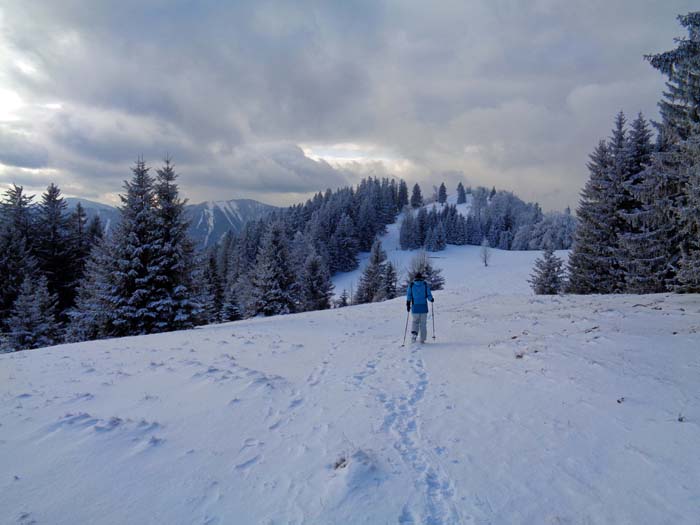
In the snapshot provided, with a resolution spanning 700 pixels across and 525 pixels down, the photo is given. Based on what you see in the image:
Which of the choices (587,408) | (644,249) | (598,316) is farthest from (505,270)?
(587,408)

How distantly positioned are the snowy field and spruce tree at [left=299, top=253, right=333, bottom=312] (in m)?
29.8

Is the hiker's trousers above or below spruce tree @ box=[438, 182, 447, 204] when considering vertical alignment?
below

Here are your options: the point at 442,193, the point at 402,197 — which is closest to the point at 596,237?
the point at 402,197

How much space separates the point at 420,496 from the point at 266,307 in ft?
88.8

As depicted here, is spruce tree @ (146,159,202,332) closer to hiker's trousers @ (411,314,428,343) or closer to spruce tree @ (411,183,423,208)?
hiker's trousers @ (411,314,428,343)

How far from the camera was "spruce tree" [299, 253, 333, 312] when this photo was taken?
3907cm

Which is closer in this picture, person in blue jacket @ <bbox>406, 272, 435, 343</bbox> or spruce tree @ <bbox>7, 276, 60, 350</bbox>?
person in blue jacket @ <bbox>406, 272, 435, 343</bbox>

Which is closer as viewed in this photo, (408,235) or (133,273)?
(133,273)

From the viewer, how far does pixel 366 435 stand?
4805 millimetres

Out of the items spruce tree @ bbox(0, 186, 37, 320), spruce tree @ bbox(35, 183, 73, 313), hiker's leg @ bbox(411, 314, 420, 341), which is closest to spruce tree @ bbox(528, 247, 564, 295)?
hiker's leg @ bbox(411, 314, 420, 341)

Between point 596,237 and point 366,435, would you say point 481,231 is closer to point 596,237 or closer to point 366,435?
point 596,237

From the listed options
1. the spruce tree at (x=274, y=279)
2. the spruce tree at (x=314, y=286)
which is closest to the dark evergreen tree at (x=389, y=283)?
the spruce tree at (x=314, y=286)

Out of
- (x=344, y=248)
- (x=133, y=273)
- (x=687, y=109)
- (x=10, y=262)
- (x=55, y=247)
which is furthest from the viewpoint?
(x=344, y=248)

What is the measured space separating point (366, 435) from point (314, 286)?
3515 cm
